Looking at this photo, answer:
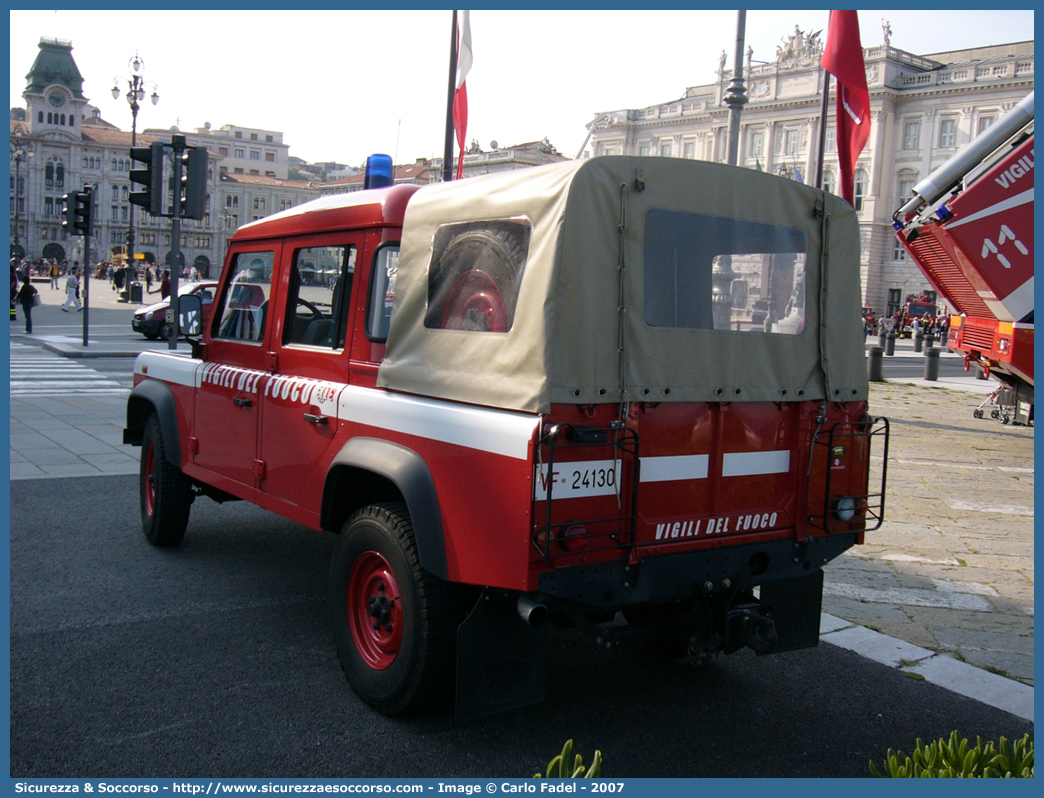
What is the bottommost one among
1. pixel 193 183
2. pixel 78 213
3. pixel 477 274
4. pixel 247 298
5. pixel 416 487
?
pixel 416 487

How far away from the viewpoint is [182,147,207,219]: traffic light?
11344mm

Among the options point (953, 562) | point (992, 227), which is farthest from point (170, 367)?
point (992, 227)

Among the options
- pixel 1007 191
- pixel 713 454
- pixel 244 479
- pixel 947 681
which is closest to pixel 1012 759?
pixel 713 454

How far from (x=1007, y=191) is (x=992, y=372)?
110 inches

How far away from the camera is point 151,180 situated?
11336mm

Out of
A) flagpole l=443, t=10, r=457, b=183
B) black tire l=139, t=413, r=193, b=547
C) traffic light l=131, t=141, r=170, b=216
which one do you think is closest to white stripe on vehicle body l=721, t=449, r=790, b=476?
black tire l=139, t=413, r=193, b=547

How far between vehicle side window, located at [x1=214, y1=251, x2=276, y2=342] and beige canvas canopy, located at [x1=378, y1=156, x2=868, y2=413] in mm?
1415

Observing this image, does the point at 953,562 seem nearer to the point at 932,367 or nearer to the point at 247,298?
the point at 247,298

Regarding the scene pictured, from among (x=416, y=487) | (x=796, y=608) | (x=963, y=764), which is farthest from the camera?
(x=796, y=608)

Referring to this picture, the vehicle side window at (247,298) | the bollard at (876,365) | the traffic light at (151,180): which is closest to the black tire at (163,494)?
Answer: the vehicle side window at (247,298)

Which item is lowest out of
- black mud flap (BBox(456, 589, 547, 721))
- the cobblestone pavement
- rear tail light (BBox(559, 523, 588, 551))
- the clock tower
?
the cobblestone pavement

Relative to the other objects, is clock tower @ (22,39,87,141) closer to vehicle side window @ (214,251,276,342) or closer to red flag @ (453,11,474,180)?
red flag @ (453,11,474,180)

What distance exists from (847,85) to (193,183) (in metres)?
7.81

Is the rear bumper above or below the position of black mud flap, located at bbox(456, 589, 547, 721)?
above
